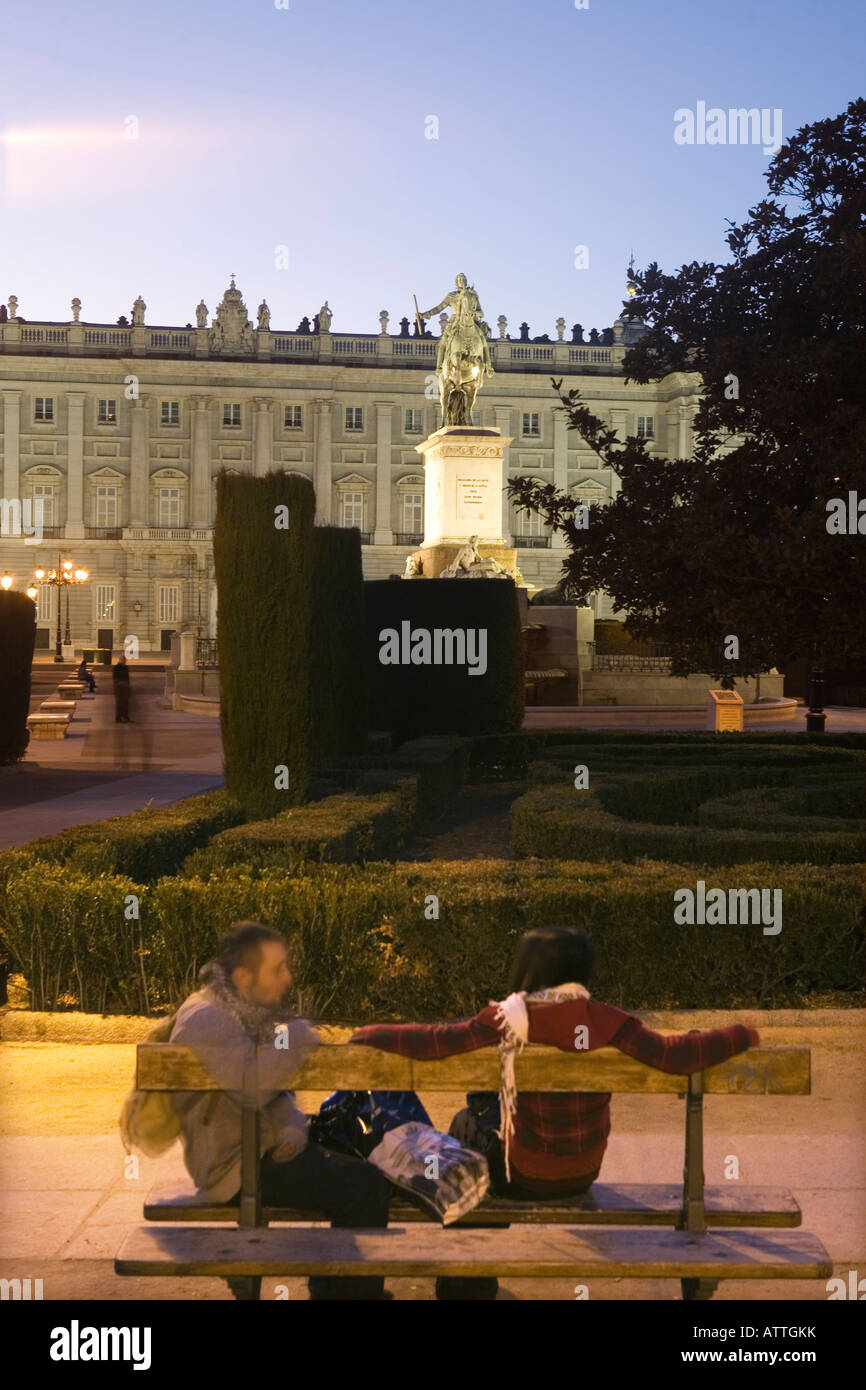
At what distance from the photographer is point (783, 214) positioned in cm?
1317

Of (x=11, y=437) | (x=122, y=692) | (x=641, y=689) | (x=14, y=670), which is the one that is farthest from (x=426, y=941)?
(x=11, y=437)

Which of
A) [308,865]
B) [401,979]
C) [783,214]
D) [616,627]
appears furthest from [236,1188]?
[616,627]

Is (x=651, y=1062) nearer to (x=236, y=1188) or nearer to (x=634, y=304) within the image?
(x=236, y=1188)

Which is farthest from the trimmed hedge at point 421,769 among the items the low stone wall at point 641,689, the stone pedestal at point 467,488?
the stone pedestal at point 467,488

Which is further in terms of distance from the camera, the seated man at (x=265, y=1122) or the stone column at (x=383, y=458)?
the stone column at (x=383, y=458)

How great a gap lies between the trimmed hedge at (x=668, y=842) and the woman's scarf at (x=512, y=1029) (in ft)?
17.7

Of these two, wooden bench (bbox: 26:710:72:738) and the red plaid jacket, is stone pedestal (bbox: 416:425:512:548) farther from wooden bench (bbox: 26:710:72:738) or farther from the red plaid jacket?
the red plaid jacket

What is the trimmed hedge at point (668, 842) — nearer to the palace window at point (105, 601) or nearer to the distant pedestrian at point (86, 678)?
the distant pedestrian at point (86, 678)

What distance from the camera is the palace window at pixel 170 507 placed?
312ft

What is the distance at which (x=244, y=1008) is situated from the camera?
13.6 feet

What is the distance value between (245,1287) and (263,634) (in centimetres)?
878

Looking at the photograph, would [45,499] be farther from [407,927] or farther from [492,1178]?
[492,1178]

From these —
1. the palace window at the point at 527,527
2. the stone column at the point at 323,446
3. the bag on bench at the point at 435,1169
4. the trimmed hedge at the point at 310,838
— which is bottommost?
the bag on bench at the point at 435,1169

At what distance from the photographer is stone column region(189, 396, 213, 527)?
9431 cm
